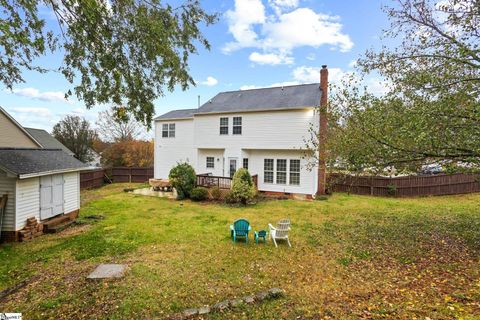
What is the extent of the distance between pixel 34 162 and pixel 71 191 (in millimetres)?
2156

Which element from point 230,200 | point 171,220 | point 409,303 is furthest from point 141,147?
point 409,303

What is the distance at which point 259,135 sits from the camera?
1664cm

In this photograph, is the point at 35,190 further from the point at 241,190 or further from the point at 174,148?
the point at 174,148

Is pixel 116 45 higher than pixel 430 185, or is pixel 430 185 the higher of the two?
pixel 116 45

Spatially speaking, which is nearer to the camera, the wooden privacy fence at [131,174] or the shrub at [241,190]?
the shrub at [241,190]

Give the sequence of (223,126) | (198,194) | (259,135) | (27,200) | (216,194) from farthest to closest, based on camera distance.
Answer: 1. (223,126)
2. (259,135)
3. (216,194)
4. (198,194)
5. (27,200)

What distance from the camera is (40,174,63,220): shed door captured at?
9.73m

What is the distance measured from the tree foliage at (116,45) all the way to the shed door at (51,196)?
4809 mm

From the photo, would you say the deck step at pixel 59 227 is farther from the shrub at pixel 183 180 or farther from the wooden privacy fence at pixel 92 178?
the wooden privacy fence at pixel 92 178

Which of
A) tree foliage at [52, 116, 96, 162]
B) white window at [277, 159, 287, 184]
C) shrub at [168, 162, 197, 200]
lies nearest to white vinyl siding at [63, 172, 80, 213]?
shrub at [168, 162, 197, 200]

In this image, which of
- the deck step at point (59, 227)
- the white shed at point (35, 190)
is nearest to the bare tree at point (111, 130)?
the white shed at point (35, 190)

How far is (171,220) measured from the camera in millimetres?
10812

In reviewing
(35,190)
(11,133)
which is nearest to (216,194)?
(35,190)

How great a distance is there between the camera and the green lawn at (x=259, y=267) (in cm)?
451
